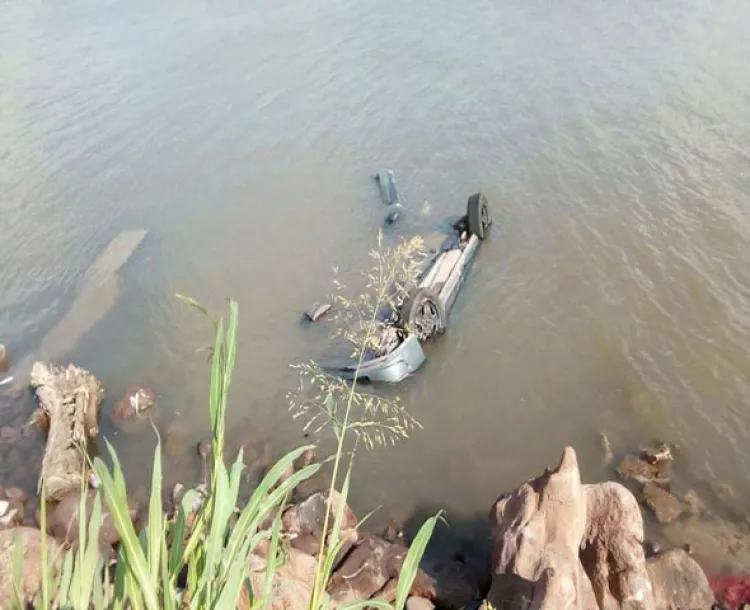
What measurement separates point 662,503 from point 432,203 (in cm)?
785

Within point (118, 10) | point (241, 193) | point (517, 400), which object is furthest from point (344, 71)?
point (517, 400)

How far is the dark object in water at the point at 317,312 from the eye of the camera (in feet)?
36.0

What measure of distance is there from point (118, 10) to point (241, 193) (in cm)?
1460

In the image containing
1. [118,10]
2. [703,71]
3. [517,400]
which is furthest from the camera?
[118,10]

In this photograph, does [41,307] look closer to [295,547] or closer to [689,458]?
[295,547]

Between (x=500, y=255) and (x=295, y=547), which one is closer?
(x=295, y=547)

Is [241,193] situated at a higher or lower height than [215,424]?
lower

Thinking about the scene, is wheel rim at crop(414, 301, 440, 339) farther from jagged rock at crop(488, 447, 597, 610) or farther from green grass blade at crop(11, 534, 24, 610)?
green grass blade at crop(11, 534, 24, 610)

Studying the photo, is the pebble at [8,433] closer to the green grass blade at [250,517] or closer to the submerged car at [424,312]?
the submerged car at [424,312]

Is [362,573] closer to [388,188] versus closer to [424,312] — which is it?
[424,312]

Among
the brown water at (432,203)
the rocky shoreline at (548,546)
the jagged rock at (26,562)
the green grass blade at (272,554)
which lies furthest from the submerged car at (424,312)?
the green grass blade at (272,554)

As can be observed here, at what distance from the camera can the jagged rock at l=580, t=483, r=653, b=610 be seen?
6.21 m

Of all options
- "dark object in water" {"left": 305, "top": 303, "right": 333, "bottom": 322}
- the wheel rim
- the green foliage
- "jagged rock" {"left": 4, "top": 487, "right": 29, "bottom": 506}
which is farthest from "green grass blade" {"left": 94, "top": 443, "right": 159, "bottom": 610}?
"dark object in water" {"left": 305, "top": 303, "right": 333, "bottom": 322}

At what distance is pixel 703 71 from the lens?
642 inches
